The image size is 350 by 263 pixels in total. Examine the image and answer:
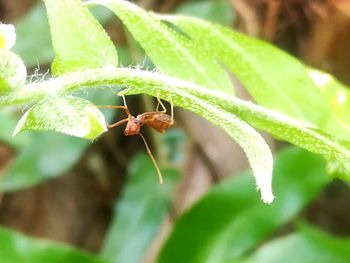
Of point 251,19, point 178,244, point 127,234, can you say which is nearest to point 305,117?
point 178,244

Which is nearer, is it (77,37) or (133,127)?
(77,37)

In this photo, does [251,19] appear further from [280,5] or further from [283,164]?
[283,164]

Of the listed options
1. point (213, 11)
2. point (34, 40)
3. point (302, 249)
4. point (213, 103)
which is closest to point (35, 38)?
point (34, 40)

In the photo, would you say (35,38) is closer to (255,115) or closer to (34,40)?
(34,40)

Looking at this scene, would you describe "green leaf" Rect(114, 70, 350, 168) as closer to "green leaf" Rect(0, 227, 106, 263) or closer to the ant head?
the ant head

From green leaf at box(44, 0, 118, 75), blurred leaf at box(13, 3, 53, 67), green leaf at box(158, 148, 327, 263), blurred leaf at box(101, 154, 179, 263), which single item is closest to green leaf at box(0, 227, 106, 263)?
green leaf at box(158, 148, 327, 263)

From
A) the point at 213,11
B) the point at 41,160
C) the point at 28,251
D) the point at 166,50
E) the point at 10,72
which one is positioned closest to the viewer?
the point at 10,72
